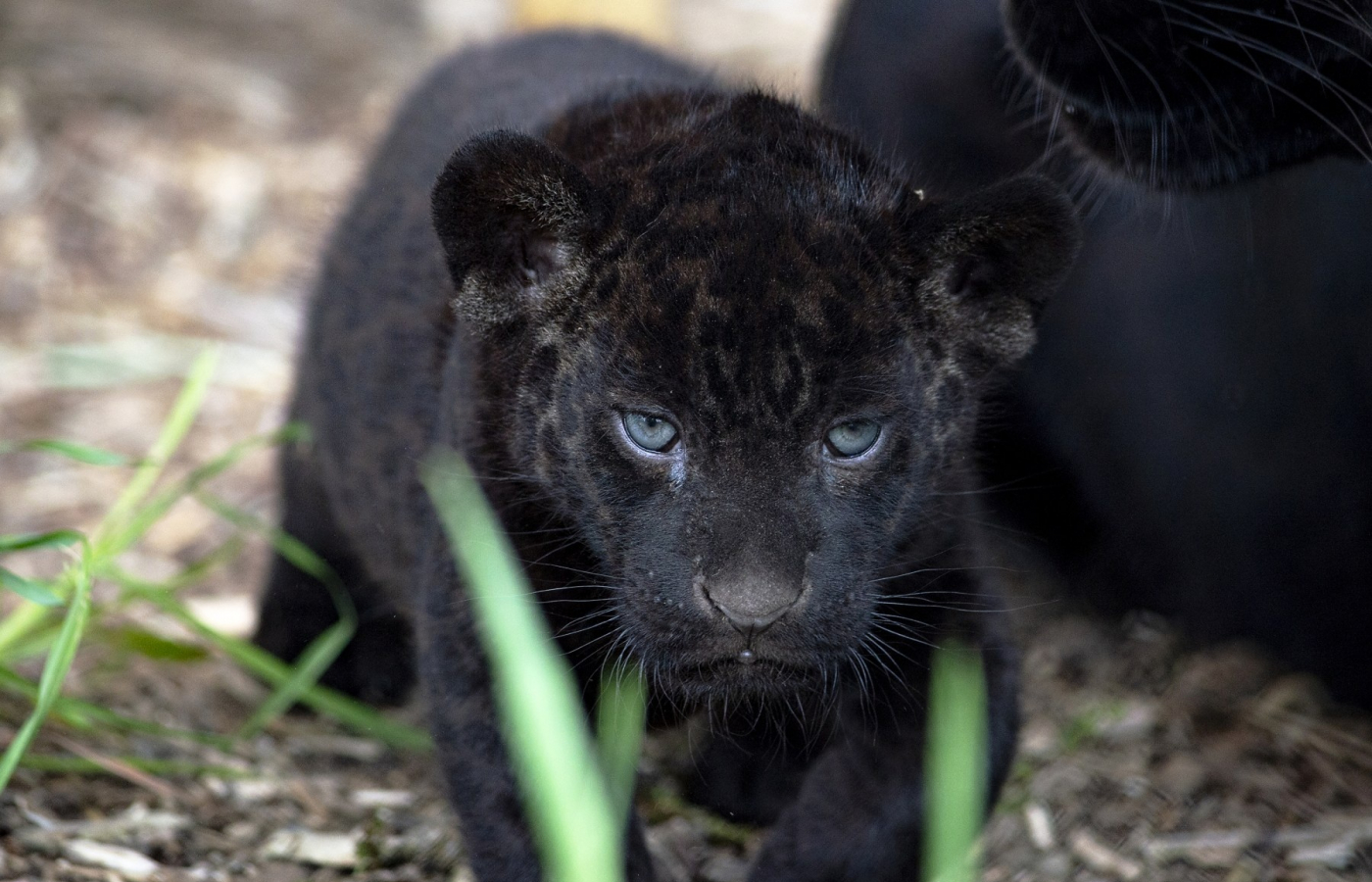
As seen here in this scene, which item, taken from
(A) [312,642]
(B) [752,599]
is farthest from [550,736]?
(A) [312,642]

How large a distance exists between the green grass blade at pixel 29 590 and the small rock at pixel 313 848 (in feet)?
2.31

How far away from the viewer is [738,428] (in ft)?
8.54

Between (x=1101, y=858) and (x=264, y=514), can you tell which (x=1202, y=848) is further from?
(x=264, y=514)

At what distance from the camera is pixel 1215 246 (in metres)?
4.37

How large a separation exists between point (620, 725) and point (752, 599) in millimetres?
515

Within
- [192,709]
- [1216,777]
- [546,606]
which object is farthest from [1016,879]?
[192,709]

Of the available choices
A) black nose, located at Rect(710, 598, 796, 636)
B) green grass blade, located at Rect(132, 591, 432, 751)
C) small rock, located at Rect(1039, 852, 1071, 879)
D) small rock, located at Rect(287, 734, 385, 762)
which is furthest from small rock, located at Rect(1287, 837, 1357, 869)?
small rock, located at Rect(287, 734, 385, 762)

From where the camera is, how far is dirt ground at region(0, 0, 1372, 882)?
3486mm

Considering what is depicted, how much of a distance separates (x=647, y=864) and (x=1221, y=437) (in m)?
2.28

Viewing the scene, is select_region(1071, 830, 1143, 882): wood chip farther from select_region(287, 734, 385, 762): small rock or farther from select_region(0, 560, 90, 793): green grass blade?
select_region(0, 560, 90, 793): green grass blade

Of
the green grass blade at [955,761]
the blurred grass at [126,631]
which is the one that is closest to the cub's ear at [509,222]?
the blurred grass at [126,631]

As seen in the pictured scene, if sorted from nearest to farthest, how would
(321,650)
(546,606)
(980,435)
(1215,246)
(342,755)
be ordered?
(546,606) < (980,435) < (321,650) < (342,755) < (1215,246)

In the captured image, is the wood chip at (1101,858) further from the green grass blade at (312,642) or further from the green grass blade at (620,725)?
the green grass blade at (312,642)

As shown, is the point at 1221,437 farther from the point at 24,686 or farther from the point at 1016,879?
the point at 24,686
